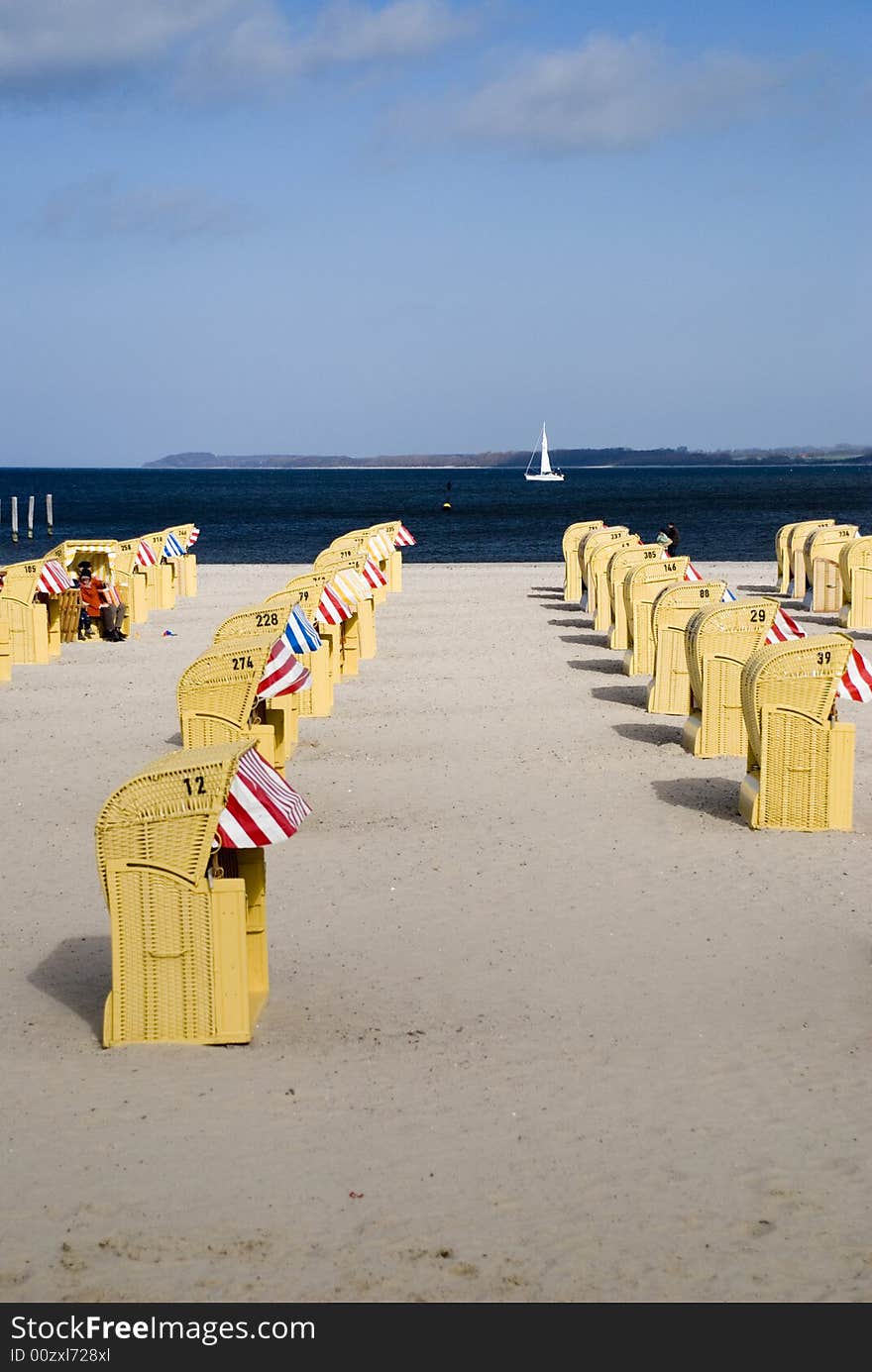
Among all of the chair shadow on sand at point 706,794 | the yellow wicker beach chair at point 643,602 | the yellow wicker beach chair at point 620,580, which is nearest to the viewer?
the chair shadow on sand at point 706,794

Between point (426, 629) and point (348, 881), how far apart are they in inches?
589

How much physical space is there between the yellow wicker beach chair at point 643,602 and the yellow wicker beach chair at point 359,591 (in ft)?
10.5

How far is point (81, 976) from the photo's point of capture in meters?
8.14

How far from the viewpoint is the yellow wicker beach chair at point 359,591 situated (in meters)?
18.2

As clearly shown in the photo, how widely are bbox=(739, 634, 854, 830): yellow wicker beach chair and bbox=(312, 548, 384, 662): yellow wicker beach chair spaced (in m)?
7.72

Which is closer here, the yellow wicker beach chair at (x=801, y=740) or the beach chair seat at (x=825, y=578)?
the yellow wicker beach chair at (x=801, y=740)

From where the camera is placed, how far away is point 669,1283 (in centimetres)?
511

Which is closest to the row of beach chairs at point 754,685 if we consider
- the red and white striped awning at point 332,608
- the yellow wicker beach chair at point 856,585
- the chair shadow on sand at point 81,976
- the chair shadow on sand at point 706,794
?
the chair shadow on sand at point 706,794

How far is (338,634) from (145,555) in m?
11.1

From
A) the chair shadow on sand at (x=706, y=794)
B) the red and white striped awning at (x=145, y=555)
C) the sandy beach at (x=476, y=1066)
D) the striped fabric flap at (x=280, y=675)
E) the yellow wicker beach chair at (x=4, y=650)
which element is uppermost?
the red and white striped awning at (x=145, y=555)

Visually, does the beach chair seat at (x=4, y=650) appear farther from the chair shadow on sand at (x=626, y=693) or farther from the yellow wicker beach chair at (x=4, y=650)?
the chair shadow on sand at (x=626, y=693)

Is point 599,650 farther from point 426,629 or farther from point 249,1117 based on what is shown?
point 249,1117

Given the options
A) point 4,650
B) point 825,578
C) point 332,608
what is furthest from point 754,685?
point 825,578
